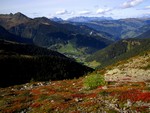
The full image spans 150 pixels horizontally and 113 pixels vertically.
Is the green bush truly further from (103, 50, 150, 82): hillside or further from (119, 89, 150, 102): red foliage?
(119, 89, 150, 102): red foliage

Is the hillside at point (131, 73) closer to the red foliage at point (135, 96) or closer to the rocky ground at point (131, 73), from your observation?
the rocky ground at point (131, 73)

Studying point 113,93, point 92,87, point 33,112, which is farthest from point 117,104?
point 92,87

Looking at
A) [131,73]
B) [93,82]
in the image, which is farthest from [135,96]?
[131,73]

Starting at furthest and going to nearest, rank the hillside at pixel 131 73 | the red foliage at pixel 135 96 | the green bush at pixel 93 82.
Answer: the hillside at pixel 131 73 < the green bush at pixel 93 82 < the red foliage at pixel 135 96

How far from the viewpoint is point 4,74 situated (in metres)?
192

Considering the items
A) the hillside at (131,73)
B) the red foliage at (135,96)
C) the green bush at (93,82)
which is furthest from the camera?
the hillside at (131,73)

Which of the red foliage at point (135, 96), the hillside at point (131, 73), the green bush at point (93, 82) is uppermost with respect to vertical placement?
the red foliage at point (135, 96)

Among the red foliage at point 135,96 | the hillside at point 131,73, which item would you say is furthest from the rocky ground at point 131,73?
the red foliage at point 135,96

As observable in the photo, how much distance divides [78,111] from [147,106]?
858cm

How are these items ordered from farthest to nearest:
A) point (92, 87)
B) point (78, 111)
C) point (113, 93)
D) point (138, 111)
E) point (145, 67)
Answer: point (145, 67) < point (92, 87) < point (113, 93) < point (78, 111) < point (138, 111)

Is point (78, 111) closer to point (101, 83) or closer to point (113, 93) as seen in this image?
point (113, 93)

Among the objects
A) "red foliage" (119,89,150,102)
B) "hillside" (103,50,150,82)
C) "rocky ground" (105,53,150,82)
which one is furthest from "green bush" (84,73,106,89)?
"red foliage" (119,89,150,102)

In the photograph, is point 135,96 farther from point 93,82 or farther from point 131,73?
point 131,73

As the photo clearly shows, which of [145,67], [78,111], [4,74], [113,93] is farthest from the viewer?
[4,74]
